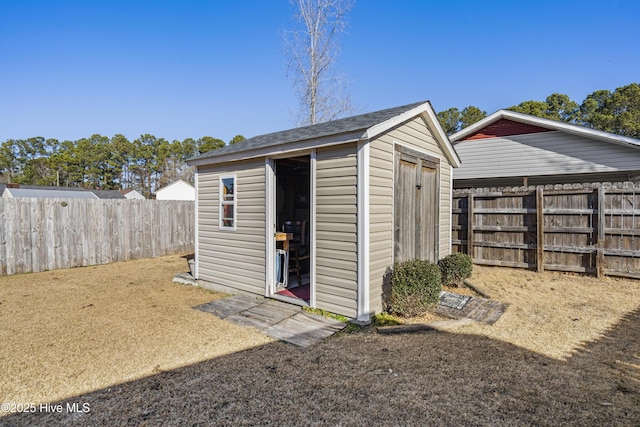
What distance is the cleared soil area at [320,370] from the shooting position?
7.75ft

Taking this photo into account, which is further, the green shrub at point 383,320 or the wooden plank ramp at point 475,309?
the wooden plank ramp at point 475,309

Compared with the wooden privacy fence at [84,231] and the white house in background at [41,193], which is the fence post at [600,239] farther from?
the white house in background at [41,193]

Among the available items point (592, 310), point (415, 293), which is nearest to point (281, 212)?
point (415, 293)

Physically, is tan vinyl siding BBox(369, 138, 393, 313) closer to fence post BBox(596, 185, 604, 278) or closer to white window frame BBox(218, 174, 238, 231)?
white window frame BBox(218, 174, 238, 231)

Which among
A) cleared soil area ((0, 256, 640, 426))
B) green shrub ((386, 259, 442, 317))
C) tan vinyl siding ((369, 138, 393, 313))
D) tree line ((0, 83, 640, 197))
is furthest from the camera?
tree line ((0, 83, 640, 197))

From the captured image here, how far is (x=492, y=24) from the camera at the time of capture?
9.43m

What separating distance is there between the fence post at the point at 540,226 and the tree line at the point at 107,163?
39.5 meters

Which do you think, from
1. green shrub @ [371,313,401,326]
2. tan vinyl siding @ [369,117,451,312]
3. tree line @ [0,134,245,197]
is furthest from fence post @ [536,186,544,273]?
tree line @ [0,134,245,197]

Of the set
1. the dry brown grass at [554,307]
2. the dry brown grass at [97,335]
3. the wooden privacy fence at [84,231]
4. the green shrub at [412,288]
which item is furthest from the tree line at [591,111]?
the dry brown grass at [97,335]

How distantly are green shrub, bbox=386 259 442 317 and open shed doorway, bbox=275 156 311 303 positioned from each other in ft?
6.74

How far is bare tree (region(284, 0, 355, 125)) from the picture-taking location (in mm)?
A: 12406

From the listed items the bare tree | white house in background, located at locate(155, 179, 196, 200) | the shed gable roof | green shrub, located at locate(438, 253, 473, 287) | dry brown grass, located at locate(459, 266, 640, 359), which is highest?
the bare tree

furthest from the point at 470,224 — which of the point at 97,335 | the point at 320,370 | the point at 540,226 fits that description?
the point at 97,335

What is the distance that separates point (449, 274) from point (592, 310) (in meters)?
2.12
